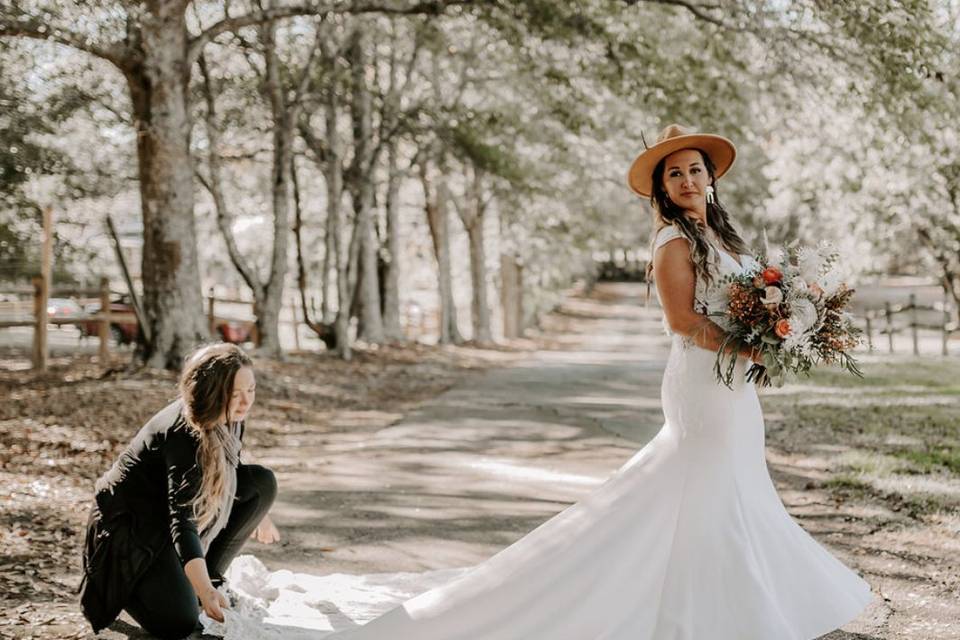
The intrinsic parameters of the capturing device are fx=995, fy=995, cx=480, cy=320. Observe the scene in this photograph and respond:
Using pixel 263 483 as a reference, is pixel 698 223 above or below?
above

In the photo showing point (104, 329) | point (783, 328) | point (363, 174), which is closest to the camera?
point (783, 328)

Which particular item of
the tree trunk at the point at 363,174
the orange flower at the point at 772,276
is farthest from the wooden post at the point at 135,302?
the orange flower at the point at 772,276

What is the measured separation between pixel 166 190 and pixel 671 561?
33.5ft

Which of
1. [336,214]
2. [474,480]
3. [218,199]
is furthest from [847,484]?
[336,214]

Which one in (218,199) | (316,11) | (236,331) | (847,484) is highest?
(316,11)

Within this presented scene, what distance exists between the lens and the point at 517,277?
1292 inches

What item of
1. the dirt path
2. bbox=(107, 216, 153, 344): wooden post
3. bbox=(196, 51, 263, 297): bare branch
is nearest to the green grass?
the dirt path

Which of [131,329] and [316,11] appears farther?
[131,329]

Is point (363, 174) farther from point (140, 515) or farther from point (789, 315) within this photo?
point (789, 315)

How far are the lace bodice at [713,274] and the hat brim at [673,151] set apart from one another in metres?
0.33

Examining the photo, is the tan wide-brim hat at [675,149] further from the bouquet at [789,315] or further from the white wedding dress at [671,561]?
the bouquet at [789,315]

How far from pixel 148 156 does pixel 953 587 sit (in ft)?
34.8

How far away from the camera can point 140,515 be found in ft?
15.4

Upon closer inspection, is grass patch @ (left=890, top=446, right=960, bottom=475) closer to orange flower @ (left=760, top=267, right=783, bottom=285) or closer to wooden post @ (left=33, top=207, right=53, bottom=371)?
orange flower @ (left=760, top=267, right=783, bottom=285)
